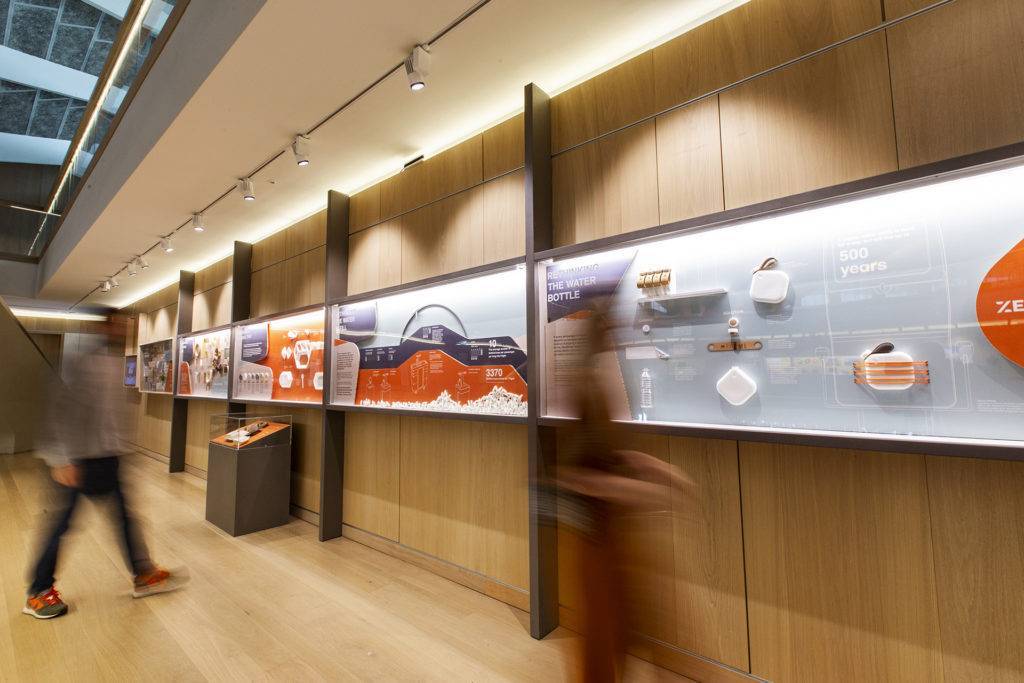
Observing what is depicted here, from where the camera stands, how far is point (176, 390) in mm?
7137

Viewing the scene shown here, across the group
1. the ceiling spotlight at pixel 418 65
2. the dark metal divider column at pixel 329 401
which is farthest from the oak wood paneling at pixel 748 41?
the dark metal divider column at pixel 329 401

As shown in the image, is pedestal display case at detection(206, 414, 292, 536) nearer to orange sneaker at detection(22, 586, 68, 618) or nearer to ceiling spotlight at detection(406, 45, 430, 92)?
orange sneaker at detection(22, 586, 68, 618)

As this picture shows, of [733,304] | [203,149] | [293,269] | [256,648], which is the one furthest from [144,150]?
[733,304]

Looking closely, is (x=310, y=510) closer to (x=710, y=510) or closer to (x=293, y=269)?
(x=293, y=269)

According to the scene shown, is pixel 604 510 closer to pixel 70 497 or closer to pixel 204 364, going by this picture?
pixel 70 497

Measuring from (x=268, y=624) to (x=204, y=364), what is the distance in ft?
16.9

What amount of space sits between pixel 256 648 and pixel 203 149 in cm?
363

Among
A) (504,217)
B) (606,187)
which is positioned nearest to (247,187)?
(504,217)

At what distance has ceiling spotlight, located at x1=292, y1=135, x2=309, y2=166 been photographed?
133 inches

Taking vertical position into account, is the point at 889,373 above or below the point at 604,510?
above

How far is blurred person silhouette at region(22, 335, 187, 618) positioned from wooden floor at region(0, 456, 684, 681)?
12cm

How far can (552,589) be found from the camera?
2623 mm

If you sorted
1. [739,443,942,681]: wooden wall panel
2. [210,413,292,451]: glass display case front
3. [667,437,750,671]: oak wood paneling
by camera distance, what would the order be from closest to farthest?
[739,443,942,681]: wooden wall panel → [667,437,750,671]: oak wood paneling → [210,413,292,451]: glass display case front

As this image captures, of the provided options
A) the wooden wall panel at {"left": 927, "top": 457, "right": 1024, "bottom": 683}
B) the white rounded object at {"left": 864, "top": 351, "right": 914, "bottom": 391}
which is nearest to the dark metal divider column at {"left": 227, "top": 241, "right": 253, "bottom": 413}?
the white rounded object at {"left": 864, "top": 351, "right": 914, "bottom": 391}
